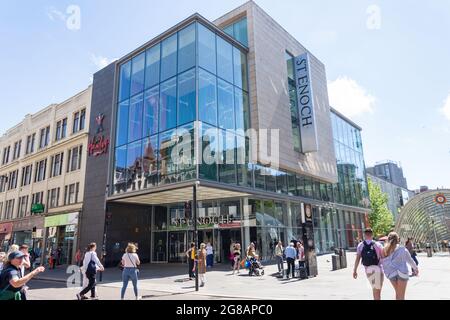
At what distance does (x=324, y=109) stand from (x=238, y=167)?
1755 cm

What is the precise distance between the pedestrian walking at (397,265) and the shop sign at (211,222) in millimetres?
18101

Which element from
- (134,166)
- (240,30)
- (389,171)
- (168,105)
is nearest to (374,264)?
(168,105)

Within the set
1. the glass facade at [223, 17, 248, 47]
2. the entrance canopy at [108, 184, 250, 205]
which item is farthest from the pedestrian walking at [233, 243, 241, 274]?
the glass facade at [223, 17, 248, 47]

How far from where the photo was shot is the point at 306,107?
30.1 metres

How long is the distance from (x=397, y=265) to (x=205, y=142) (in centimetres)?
1520

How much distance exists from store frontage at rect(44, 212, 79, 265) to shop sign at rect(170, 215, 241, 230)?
8990mm

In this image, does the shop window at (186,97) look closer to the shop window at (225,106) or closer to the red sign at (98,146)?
the shop window at (225,106)

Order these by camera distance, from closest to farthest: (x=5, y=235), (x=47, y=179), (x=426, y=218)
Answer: (x=47, y=179)
(x=5, y=235)
(x=426, y=218)

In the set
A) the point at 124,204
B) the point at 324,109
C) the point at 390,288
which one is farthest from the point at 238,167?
the point at 324,109

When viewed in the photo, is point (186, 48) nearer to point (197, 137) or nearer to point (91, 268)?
point (197, 137)

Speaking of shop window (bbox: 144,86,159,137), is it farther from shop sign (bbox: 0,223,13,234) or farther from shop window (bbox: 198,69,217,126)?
shop sign (bbox: 0,223,13,234)

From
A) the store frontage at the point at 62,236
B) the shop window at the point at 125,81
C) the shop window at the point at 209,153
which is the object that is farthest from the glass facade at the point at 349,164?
the store frontage at the point at 62,236

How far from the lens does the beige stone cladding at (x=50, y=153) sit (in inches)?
1232

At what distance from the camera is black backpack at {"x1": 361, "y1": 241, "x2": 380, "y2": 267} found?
7.47m
